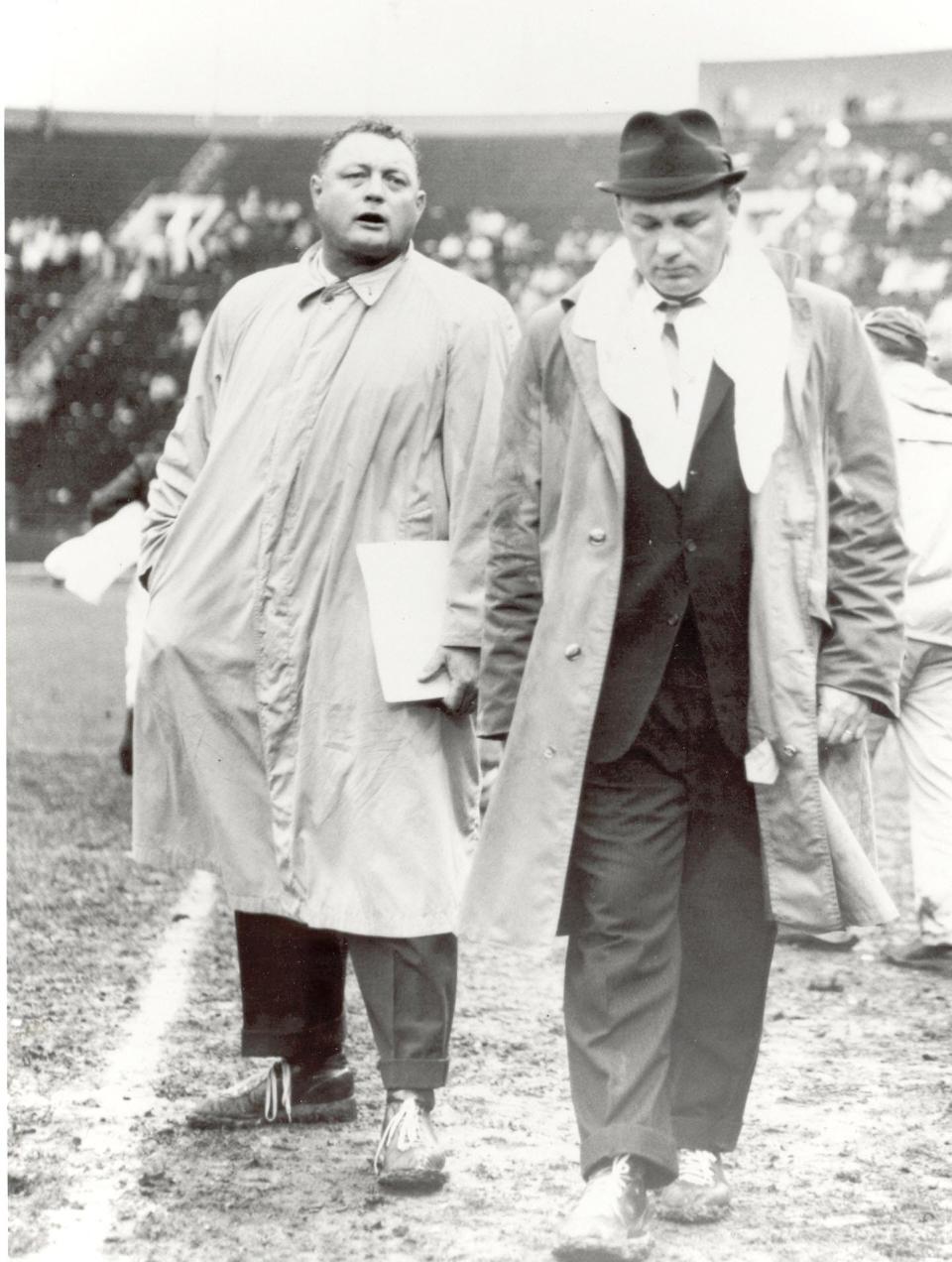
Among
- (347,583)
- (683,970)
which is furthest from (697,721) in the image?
(347,583)

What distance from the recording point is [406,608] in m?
3.77

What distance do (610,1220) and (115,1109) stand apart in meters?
1.35

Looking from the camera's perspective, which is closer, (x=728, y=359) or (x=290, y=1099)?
(x=728, y=359)

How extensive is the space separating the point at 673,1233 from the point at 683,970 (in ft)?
1.49

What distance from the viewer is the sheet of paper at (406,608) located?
3.75m

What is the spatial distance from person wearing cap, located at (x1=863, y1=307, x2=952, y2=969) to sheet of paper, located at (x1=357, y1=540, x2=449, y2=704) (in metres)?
2.60

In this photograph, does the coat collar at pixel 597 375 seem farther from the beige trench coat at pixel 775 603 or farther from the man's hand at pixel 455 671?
the man's hand at pixel 455 671

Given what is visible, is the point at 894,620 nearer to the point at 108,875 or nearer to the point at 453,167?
the point at 108,875

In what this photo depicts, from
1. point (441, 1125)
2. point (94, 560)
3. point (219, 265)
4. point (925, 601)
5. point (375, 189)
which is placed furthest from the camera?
point (219, 265)

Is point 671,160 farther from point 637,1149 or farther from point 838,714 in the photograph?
point 637,1149

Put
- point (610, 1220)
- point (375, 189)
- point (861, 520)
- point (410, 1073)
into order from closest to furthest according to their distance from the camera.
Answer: point (610, 1220), point (861, 520), point (410, 1073), point (375, 189)

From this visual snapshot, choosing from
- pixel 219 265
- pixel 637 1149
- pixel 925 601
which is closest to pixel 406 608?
pixel 637 1149

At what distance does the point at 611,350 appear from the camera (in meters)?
3.33

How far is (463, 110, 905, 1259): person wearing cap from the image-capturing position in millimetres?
3271
